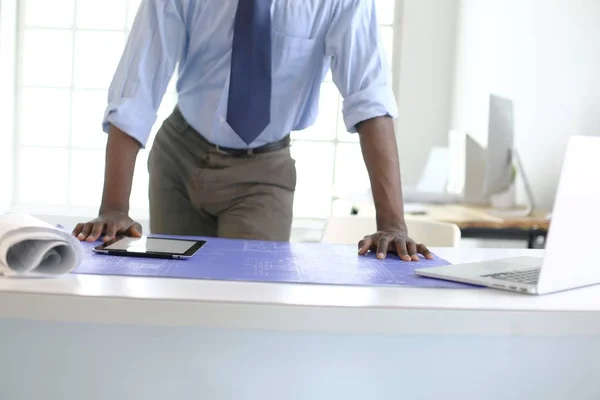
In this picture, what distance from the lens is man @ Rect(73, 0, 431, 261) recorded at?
1.75 m

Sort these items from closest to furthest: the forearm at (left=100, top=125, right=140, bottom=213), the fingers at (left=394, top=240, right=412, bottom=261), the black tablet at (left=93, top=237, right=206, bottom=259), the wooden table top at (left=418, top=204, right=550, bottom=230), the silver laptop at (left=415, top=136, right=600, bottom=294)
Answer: the silver laptop at (left=415, top=136, right=600, bottom=294)
the black tablet at (left=93, top=237, right=206, bottom=259)
the fingers at (left=394, top=240, right=412, bottom=261)
the forearm at (left=100, top=125, right=140, bottom=213)
the wooden table top at (left=418, top=204, right=550, bottom=230)

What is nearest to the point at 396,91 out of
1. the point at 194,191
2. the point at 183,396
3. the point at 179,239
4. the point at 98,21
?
the point at 98,21

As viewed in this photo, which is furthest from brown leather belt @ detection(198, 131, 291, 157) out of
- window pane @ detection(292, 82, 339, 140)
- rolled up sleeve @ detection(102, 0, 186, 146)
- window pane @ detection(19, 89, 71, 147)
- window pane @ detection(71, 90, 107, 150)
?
window pane @ detection(19, 89, 71, 147)

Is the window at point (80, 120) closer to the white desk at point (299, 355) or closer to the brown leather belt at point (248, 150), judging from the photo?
the brown leather belt at point (248, 150)

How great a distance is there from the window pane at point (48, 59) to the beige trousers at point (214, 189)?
3663 mm

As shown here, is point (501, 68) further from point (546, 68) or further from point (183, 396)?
point (183, 396)

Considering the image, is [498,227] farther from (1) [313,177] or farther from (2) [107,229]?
(1) [313,177]

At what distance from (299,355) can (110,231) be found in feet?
1.90

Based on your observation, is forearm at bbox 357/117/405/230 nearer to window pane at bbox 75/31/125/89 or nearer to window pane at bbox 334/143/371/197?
window pane at bbox 334/143/371/197

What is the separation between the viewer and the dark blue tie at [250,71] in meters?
1.76

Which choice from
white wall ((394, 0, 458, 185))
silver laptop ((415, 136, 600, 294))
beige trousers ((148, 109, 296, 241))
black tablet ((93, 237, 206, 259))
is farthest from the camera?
white wall ((394, 0, 458, 185))

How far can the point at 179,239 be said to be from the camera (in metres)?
1.59

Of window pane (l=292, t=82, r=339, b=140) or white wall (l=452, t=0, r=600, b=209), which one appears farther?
window pane (l=292, t=82, r=339, b=140)

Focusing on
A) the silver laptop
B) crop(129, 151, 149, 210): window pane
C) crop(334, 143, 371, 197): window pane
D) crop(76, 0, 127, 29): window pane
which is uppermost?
crop(76, 0, 127, 29): window pane
